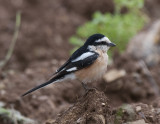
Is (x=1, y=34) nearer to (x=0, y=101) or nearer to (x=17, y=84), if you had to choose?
(x=17, y=84)

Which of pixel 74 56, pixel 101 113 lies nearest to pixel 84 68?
pixel 74 56

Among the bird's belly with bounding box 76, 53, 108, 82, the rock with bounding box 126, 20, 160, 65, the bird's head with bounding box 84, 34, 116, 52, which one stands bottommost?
the bird's belly with bounding box 76, 53, 108, 82

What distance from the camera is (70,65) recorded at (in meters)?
6.58

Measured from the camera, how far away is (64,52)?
38.0 feet

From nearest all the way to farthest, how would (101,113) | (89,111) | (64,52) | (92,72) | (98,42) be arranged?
(101,113), (89,111), (92,72), (98,42), (64,52)

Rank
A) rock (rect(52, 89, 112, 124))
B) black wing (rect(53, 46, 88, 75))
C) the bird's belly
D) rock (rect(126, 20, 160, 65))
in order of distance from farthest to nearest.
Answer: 1. rock (rect(126, 20, 160, 65))
2. black wing (rect(53, 46, 88, 75))
3. the bird's belly
4. rock (rect(52, 89, 112, 124))

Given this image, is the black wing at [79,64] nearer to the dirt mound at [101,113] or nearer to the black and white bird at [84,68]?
the black and white bird at [84,68]

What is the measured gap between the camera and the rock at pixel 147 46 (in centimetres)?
957

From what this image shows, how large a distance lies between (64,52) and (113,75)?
2983mm

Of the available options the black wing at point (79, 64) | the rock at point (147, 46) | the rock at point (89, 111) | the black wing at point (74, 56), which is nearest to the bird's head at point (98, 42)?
the black wing at point (74, 56)

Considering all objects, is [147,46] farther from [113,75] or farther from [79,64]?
[79,64]

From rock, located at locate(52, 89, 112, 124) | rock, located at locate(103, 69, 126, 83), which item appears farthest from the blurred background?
rock, located at locate(52, 89, 112, 124)

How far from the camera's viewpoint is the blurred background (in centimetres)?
833

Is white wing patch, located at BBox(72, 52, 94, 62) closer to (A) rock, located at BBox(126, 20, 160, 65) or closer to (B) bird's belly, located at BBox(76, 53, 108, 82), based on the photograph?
(B) bird's belly, located at BBox(76, 53, 108, 82)
